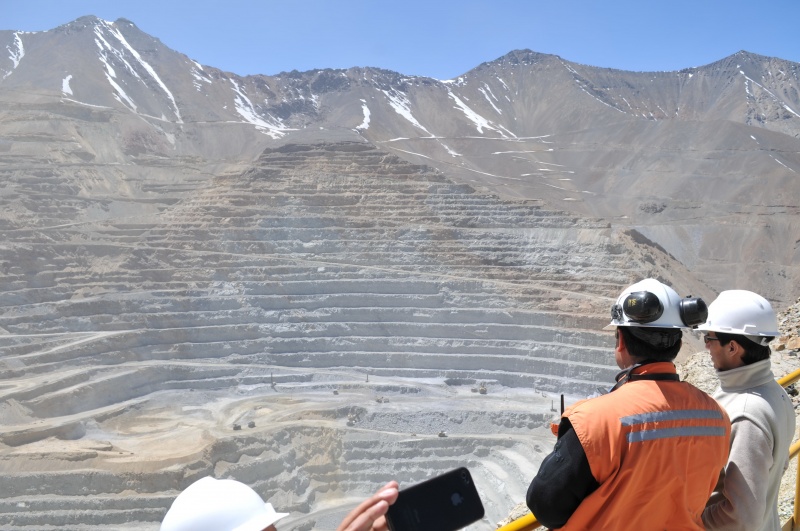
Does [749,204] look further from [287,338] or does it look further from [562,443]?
[562,443]

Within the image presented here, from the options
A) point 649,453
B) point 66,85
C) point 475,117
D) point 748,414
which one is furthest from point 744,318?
point 475,117

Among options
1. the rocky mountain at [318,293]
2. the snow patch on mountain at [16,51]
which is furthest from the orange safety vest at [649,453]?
the snow patch on mountain at [16,51]

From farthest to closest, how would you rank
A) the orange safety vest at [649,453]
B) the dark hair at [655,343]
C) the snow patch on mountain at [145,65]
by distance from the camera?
the snow patch on mountain at [145,65]
the dark hair at [655,343]
the orange safety vest at [649,453]

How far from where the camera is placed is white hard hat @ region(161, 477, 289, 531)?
193 cm

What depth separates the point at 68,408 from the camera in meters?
25.6

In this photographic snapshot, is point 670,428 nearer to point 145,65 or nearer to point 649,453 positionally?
point 649,453

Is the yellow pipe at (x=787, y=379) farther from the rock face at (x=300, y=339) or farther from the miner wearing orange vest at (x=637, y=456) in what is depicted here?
the rock face at (x=300, y=339)

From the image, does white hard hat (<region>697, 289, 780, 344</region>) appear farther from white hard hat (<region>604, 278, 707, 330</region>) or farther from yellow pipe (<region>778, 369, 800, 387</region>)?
yellow pipe (<region>778, 369, 800, 387</region>)

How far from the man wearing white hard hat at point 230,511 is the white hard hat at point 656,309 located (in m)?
1.09

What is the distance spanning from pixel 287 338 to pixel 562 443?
32.0m

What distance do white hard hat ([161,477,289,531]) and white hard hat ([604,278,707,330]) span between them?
139cm

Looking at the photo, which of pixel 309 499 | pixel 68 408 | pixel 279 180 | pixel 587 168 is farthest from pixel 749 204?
pixel 68 408

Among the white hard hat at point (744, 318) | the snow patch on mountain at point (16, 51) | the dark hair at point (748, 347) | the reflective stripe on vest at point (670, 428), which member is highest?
the snow patch on mountain at point (16, 51)

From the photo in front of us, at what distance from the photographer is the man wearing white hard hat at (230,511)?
6.02 ft
